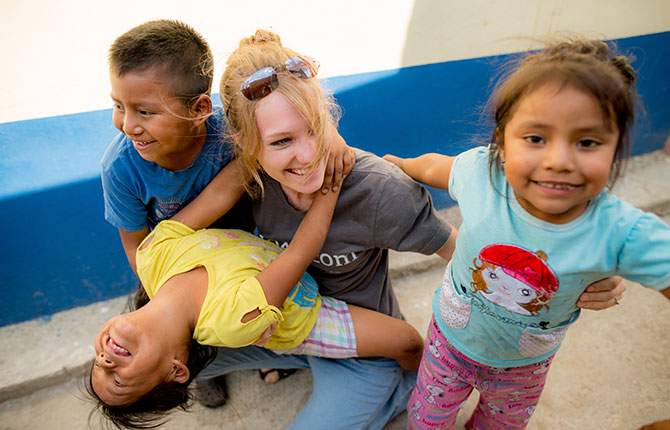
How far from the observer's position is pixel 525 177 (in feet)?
3.54

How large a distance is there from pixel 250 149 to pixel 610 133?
3.29 ft

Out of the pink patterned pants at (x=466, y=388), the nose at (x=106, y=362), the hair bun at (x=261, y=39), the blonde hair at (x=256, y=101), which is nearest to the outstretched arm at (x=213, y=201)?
the blonde hair at (x=256, y=101)

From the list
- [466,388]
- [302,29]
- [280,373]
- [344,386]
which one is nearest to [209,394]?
[280,373]

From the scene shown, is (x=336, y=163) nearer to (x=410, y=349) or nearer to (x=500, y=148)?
(x=500, y=148)

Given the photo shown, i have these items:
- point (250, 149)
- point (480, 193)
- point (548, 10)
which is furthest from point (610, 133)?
point (548, 10)

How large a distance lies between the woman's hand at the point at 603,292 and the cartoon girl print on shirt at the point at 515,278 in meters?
0.11

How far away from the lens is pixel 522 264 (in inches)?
46.8

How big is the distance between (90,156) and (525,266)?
2110 millimetres

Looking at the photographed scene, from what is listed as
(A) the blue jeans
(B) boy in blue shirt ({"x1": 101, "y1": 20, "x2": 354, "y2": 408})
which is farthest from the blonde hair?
(A) the blue jeans

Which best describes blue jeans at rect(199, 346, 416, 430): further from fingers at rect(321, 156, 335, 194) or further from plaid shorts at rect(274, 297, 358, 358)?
fingers at rect(321, 156, 335, 194)

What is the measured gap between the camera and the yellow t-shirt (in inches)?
53.3

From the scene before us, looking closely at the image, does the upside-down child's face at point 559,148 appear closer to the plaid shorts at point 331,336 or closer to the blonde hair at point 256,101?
the blonde hair at point 256,101

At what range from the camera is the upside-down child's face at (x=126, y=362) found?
1275 mm

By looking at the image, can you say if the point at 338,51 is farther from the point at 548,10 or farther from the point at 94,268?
the point at 94,268
